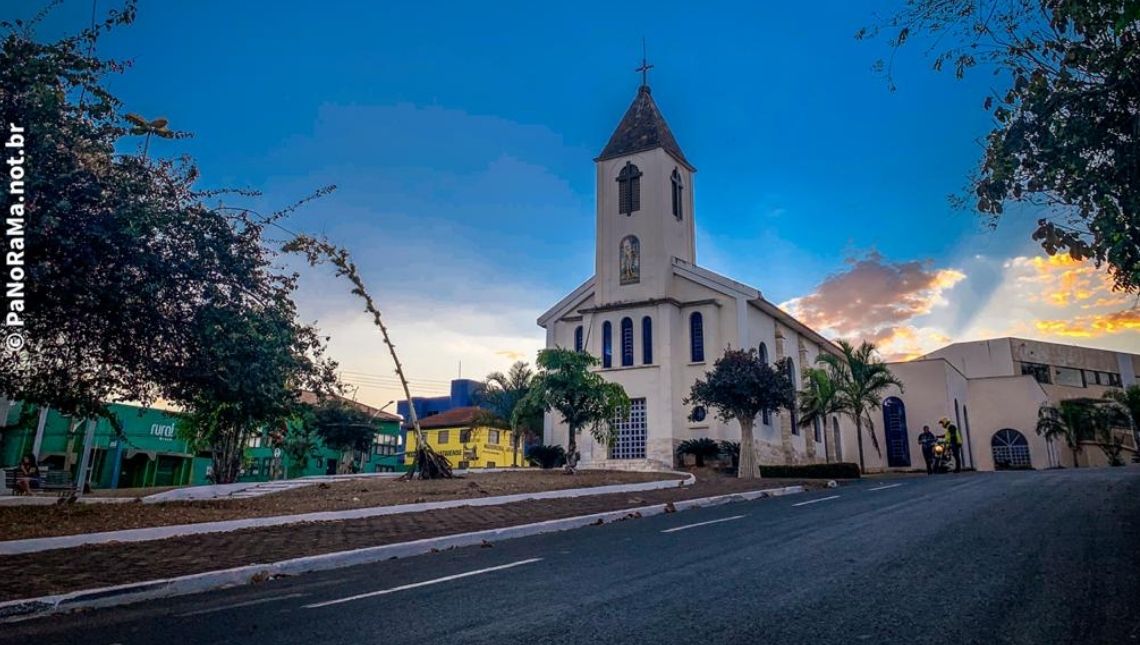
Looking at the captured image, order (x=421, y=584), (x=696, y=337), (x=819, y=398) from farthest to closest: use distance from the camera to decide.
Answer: (x=819, y=398)
(x=696, y=337)
(x=421, y=584)

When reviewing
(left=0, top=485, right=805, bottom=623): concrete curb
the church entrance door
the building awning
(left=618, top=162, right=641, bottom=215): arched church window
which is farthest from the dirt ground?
the building awning

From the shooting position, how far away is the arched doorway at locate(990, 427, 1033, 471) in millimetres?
47816

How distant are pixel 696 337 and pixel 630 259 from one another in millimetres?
5178

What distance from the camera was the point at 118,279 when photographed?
1066 cm

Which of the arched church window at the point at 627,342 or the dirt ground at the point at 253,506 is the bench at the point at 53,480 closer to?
the dirt ground at the point at 253,506

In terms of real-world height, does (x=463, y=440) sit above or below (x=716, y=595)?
above

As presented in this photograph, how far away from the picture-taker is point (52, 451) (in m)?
43.2

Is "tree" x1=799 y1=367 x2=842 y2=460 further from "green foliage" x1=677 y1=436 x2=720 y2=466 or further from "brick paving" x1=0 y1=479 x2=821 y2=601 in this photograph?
"brick paving" x1=0 y1=479 x2=821 y2=601

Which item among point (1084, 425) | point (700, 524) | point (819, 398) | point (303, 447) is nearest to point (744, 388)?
point (819, 398)

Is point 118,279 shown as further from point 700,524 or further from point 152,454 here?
point 152,454

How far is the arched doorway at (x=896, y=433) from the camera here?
47.8m

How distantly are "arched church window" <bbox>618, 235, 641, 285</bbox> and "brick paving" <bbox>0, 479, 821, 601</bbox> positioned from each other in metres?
21.8

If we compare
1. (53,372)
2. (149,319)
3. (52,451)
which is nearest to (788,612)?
(149,319)

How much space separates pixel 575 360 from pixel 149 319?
1451 cm
